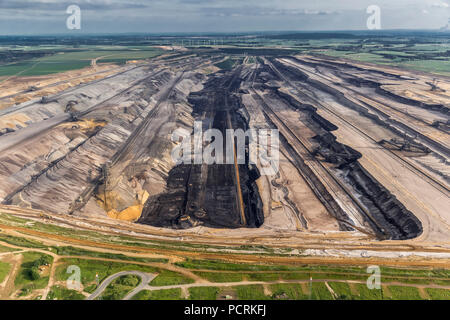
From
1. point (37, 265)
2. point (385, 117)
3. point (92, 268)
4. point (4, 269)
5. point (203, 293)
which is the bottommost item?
point (203, 293)

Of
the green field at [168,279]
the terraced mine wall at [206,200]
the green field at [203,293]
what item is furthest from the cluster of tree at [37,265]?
the terraced mine wall at [206,200]

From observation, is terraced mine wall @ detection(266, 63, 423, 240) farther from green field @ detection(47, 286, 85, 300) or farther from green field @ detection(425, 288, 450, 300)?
green field @ detection(47, 286, 85, 300)

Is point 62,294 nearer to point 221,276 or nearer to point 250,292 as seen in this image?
point 221,276

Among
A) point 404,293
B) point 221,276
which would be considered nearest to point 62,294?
point 221,276

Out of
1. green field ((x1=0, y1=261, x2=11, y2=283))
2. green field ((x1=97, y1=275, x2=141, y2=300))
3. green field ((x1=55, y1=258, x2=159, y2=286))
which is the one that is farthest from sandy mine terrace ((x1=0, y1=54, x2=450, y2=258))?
green field ((x1=97, y1=275, x2=141, y2=300))

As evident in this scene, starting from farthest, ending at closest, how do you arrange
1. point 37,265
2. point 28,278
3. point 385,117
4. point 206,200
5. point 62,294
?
point 385,117, point 206,200, point 37,265, point 28,278, point 62,294

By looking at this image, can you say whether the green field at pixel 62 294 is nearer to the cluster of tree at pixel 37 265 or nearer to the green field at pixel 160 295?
the cluster of tree at pixel 37 265

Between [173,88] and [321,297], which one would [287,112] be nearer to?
[173,88]
